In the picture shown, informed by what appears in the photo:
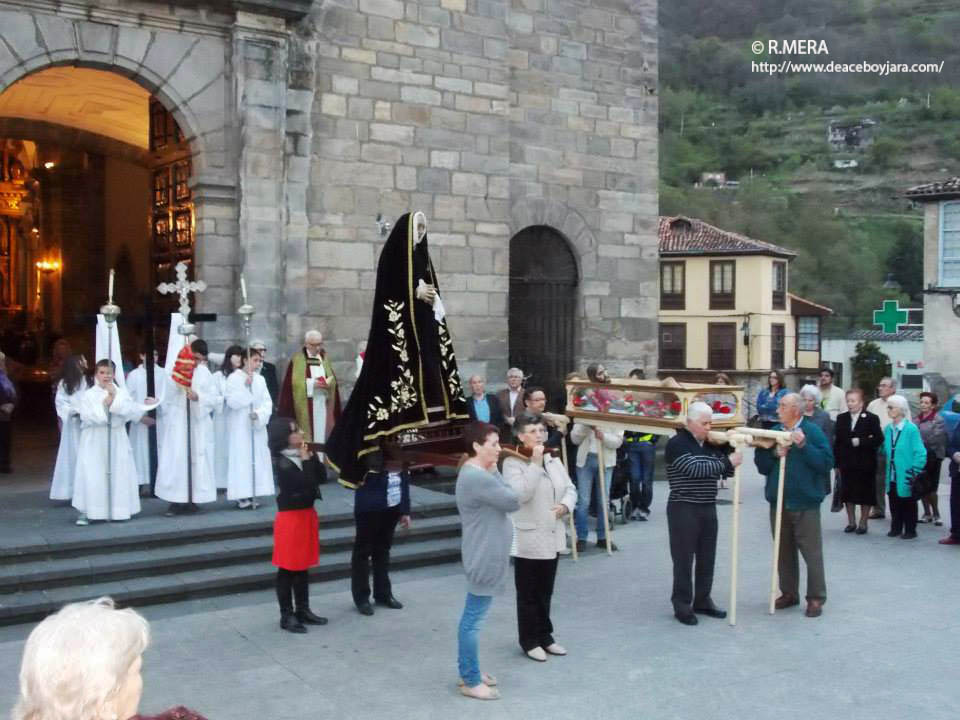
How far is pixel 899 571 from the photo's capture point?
374 inches

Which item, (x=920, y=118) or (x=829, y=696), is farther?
(x=920, y=118)

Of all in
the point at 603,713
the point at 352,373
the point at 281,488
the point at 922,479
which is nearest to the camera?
the point at 603,713

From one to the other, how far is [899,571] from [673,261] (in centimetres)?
4237

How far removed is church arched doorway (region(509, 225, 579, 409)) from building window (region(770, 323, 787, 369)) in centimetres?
3825

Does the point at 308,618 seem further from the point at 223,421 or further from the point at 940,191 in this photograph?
the point at 940,191

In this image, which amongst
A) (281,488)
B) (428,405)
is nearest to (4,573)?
(281,488)

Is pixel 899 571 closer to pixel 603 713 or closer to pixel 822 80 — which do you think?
pixel 603 713

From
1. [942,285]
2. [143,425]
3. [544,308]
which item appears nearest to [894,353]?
[942,285]

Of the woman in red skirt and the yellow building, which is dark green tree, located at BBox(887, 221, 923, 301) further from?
the woman in red skirt

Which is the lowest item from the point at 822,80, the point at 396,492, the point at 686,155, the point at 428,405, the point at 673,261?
the point at 396,492

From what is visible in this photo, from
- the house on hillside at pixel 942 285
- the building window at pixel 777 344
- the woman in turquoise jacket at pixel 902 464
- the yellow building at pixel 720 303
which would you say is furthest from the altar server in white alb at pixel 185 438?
the building window at pixel 777 344

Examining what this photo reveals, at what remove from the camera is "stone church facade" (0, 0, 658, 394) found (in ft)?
39.3

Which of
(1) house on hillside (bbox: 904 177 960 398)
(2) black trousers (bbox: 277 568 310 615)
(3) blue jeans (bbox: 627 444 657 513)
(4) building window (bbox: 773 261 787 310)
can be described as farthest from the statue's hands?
(4) building window (bbox: 773 261 787 310)

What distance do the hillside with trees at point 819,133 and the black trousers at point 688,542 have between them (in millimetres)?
66942
